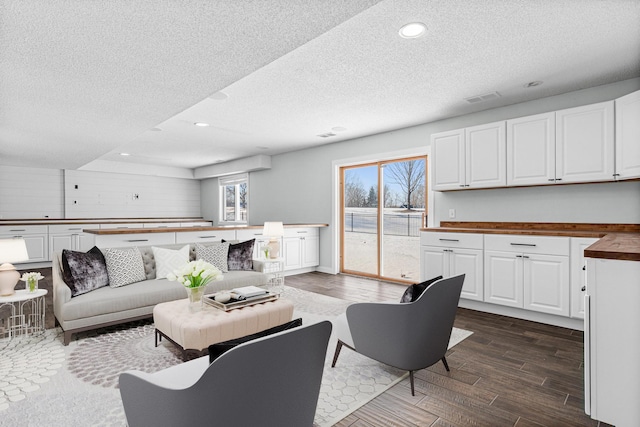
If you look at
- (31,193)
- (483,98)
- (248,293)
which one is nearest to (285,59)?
(248,293)

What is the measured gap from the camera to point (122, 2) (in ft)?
5.37

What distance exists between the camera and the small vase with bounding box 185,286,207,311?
8.57 feet

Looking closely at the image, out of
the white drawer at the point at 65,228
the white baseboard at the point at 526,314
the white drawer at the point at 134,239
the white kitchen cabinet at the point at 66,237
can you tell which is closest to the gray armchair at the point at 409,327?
the white baseboard at the point at 526,314

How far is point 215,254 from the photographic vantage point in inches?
162

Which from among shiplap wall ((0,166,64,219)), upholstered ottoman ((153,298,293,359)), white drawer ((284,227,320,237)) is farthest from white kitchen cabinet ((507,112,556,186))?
shiplap wall ((0,166,64,219))

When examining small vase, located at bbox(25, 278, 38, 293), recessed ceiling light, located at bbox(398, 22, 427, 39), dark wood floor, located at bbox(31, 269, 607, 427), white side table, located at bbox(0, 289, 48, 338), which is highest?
recessed ceiling light, located at bbox(398, 22, 427, 39)

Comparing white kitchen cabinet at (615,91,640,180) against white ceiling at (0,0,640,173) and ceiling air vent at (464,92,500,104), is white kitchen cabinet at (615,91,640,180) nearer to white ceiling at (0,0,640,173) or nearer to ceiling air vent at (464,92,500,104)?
white ceiling at (0,0,640,173)

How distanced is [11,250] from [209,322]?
1.91 meters

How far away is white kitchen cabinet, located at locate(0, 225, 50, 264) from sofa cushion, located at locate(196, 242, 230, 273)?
478cm

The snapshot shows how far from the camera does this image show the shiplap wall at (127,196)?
25.7 feet

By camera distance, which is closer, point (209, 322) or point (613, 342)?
point (613, 342)

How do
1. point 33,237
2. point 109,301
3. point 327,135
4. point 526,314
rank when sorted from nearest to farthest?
point 109,301 → point 526,314 → point 327,135 → point 33,237

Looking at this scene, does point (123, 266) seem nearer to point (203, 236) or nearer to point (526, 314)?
point (203, 236)

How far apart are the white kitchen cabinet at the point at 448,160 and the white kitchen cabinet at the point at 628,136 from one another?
1435 millimetres
